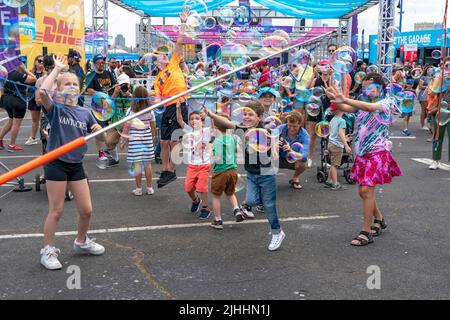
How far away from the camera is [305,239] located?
498 cm

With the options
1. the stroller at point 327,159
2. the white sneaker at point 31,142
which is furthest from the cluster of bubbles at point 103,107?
the white sneaker at point 31,142

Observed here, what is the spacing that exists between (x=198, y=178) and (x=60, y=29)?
10767 mm

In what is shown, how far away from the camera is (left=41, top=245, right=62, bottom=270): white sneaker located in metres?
4.13

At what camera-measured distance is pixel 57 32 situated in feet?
47.3

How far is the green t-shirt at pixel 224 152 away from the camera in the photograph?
529 centimetres

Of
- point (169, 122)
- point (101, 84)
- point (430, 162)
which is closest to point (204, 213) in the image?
point (169, 122)


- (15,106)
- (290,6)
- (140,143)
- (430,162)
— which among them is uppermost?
(290,6)

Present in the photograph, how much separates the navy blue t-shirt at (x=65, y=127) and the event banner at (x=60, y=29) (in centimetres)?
961

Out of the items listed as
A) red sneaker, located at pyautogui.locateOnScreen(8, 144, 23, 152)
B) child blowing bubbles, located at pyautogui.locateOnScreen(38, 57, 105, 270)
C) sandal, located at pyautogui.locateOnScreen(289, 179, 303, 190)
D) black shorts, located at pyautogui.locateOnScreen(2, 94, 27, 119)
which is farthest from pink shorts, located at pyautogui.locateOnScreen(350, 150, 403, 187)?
red sneaker, located at pyautogui.locateOnScreen(8, 144, 23, 152)

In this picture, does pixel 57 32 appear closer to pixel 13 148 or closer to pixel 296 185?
pixel 13 148

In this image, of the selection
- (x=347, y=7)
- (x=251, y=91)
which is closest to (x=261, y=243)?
(x=251, y=91)

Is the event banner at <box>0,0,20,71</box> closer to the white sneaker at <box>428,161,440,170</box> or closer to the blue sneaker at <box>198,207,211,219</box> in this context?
the blue sneaker at <box>198,207,211,219</box>

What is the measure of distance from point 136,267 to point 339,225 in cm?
244
